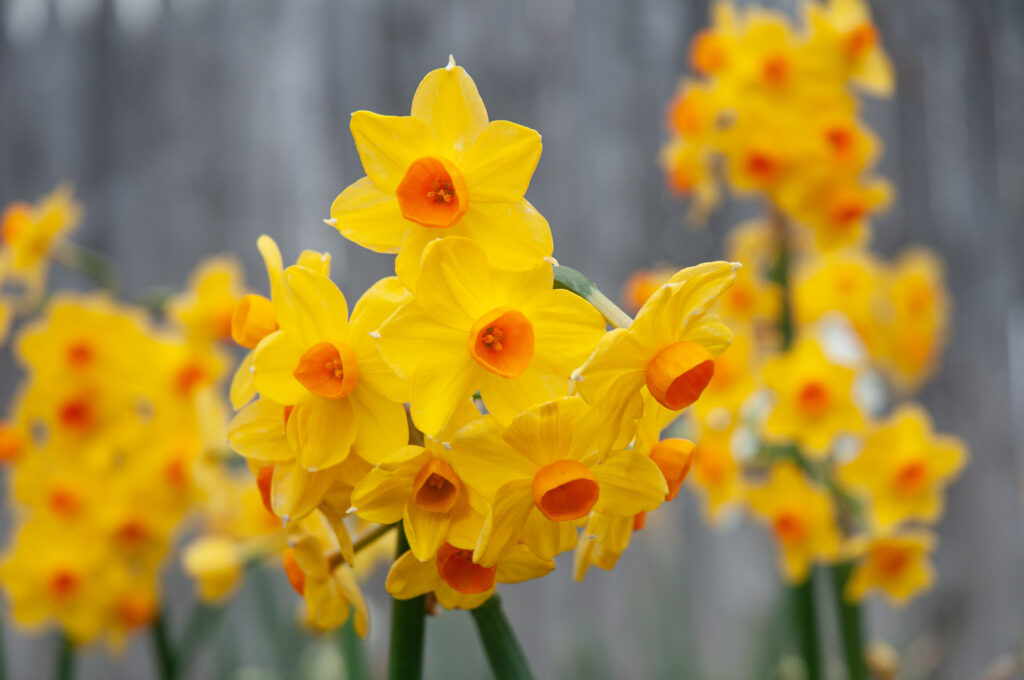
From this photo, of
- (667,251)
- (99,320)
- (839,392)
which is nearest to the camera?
(839,392)

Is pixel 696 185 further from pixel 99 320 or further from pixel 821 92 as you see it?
pixel 99 320

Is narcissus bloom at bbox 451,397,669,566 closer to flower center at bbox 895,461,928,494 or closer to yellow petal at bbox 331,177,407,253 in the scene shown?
yellow petal at bbox 331,177,407,253

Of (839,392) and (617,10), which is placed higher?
(617,10)

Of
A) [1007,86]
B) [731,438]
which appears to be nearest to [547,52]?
[1007,86]

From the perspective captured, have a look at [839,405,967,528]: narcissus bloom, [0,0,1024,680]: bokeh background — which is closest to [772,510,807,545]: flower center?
[839,405,967,528]: narcissus bloom

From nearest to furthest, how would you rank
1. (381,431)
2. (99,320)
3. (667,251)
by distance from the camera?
(381,431), (99,320), (667,251)

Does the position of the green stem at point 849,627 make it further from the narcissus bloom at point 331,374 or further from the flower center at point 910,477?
the narcissus bloom at point 331,374

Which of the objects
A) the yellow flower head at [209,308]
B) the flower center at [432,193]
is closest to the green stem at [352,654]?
the yellow flower head at [209,308]
